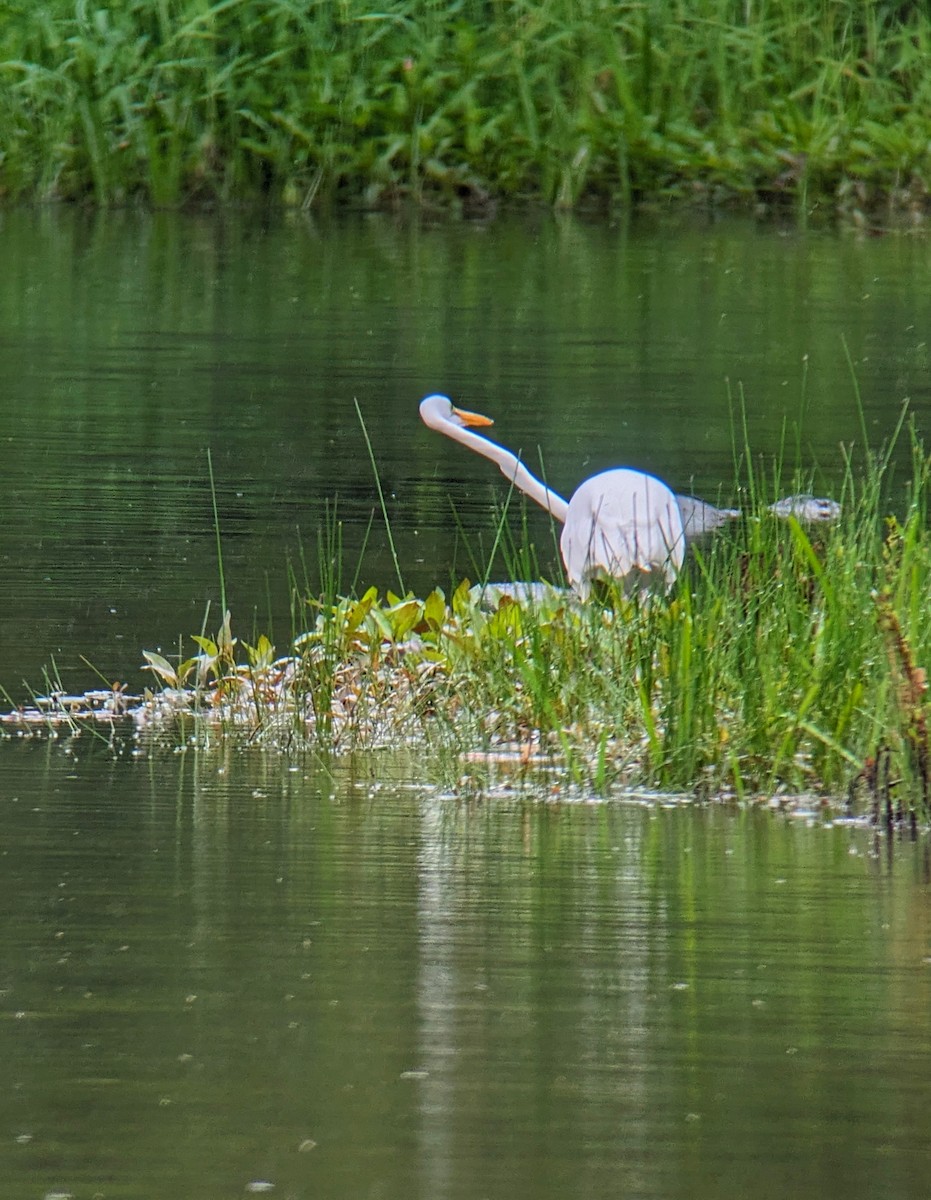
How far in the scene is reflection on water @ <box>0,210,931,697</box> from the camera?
8461 millimetres

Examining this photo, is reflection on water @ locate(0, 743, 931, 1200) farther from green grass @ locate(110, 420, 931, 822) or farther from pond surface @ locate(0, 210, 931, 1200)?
green grass @ locate(110, 420, 931, 822)

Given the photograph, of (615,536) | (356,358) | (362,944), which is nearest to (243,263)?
(356,358)

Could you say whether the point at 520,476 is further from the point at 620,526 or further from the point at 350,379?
the point at 350,379

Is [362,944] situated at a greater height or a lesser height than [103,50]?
lesser

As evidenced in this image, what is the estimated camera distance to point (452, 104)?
2056 cm

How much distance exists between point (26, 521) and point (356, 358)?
4874 millimetres

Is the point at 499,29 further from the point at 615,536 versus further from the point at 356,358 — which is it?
the point at 615,536

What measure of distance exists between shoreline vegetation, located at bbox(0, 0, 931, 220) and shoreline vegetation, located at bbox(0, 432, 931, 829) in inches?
569

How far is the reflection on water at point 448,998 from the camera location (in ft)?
10.5

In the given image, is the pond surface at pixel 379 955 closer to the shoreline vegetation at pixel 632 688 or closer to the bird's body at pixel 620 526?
the shoreline vegetation at pixel 632 688

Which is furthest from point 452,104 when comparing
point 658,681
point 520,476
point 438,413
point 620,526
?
point 658,681

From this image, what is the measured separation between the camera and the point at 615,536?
7.10 meters

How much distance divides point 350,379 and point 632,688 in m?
7.42

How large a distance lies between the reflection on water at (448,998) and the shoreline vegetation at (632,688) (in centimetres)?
23
